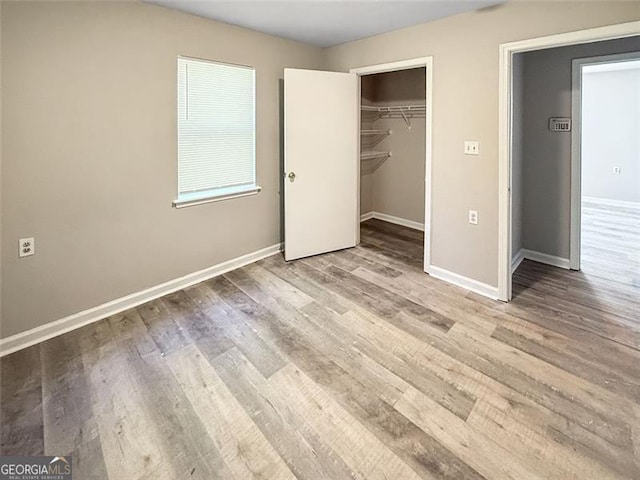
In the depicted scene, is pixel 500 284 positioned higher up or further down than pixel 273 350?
higher up

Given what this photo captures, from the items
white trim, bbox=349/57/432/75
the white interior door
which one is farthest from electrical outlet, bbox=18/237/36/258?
white trim, bbox=349/57/432/75

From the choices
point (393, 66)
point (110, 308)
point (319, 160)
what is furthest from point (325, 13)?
point (110, 308)

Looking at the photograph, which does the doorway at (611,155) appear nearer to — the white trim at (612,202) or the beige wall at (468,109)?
the white trim at (612,202)

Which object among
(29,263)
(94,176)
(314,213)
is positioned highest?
(94,176)

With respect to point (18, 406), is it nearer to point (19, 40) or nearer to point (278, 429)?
point (278, 429)

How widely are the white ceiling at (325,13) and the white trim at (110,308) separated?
2298mm

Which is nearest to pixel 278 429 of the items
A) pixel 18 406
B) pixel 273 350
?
pixel 273 350

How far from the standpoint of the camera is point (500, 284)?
304cm

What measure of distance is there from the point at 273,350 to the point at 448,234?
207cm

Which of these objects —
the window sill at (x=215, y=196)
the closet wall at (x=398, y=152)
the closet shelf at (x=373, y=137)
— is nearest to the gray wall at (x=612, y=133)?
the closet wall at (x=398, y=152)

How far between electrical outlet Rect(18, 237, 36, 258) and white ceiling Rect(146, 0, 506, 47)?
199 centimetres

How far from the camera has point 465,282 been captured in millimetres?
3318

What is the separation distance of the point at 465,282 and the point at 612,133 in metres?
5.60

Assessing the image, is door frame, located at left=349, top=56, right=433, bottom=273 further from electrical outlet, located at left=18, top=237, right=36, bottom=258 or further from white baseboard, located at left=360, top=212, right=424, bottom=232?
electrical outlet, located at left=18, top=237, right=36, bottom=258
